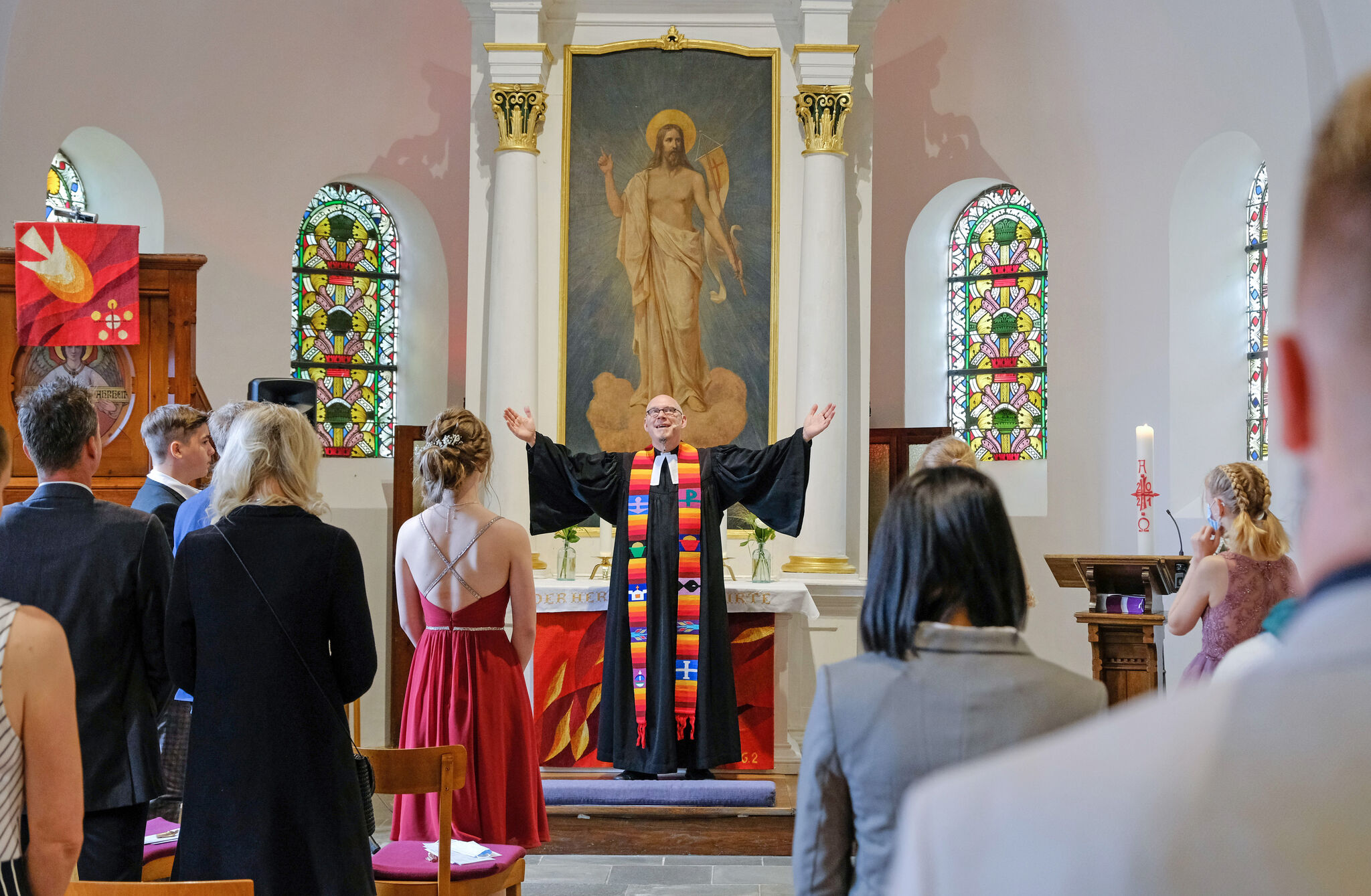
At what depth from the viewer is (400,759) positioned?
12.0 ft

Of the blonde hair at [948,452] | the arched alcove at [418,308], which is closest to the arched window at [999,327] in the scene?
the arched alcove at [418,308]

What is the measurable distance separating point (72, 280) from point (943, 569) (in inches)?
251

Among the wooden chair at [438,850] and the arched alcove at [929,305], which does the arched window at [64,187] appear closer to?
the arched alcove at [929,305]

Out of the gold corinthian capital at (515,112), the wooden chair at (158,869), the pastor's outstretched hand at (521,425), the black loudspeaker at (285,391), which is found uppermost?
the gold corinthian capital at (515,112)

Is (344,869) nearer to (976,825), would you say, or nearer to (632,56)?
(976,825)

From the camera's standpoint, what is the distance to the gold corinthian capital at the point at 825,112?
930cm

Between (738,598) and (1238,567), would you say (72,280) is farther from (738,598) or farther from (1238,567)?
(1238,567)

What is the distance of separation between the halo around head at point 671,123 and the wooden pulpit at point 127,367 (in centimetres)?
366

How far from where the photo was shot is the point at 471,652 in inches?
187

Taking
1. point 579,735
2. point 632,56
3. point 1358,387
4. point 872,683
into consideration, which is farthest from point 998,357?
point 1358,387

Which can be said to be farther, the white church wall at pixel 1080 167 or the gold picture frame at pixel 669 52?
the white church wall at pixel 1080 167

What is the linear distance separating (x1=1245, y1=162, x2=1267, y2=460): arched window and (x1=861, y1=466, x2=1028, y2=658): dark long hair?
981 cm

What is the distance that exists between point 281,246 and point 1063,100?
7.07 meters

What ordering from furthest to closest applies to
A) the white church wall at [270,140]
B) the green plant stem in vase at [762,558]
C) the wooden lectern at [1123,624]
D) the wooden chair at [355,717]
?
the white church wall at [270,140]
the green plant stem in vase at [762,558]
the wooden lectern at [1123,624]
the wooden chair at [355,717]
